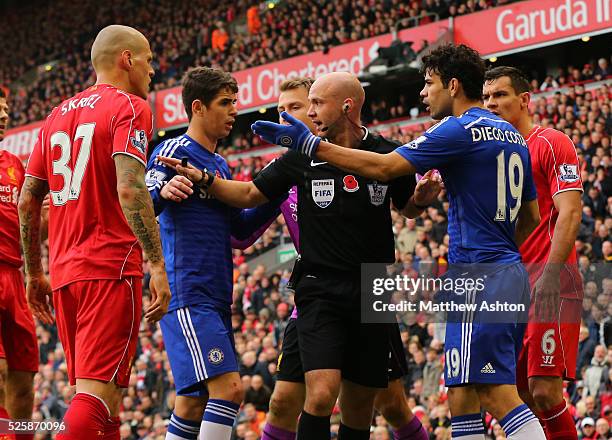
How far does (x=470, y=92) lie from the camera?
6102 millimetres

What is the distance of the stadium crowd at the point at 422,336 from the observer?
41.0ft

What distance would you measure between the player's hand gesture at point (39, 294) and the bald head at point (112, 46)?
1394 millimetres

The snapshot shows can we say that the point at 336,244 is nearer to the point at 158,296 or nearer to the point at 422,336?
the point at 158,296

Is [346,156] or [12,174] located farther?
[12,174]

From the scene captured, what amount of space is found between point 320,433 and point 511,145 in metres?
2.07

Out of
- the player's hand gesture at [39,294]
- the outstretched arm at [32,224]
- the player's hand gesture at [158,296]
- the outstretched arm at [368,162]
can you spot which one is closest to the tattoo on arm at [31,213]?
the outstretched arm at [32,224]

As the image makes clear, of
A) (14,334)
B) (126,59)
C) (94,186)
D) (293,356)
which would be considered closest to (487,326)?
(293,356)

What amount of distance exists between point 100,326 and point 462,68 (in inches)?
105

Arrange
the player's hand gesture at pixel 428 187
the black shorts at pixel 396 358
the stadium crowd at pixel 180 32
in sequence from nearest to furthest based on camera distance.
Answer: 1. the player's hand gesture at pixel 428 187
2. the black shorts at pixel 396 358
3. the stadium crowd at pixel 180 32

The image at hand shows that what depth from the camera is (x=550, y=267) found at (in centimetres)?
651

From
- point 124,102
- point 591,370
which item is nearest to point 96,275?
point 124,102

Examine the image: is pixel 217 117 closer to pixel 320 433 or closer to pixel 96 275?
pixel 96 275

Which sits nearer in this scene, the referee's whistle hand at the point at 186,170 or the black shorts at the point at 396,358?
the referee's whistle hand at the point at 186,170

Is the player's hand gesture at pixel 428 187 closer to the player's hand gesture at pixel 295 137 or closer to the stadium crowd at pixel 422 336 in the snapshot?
the player's hand gesture at pixel 295 137
